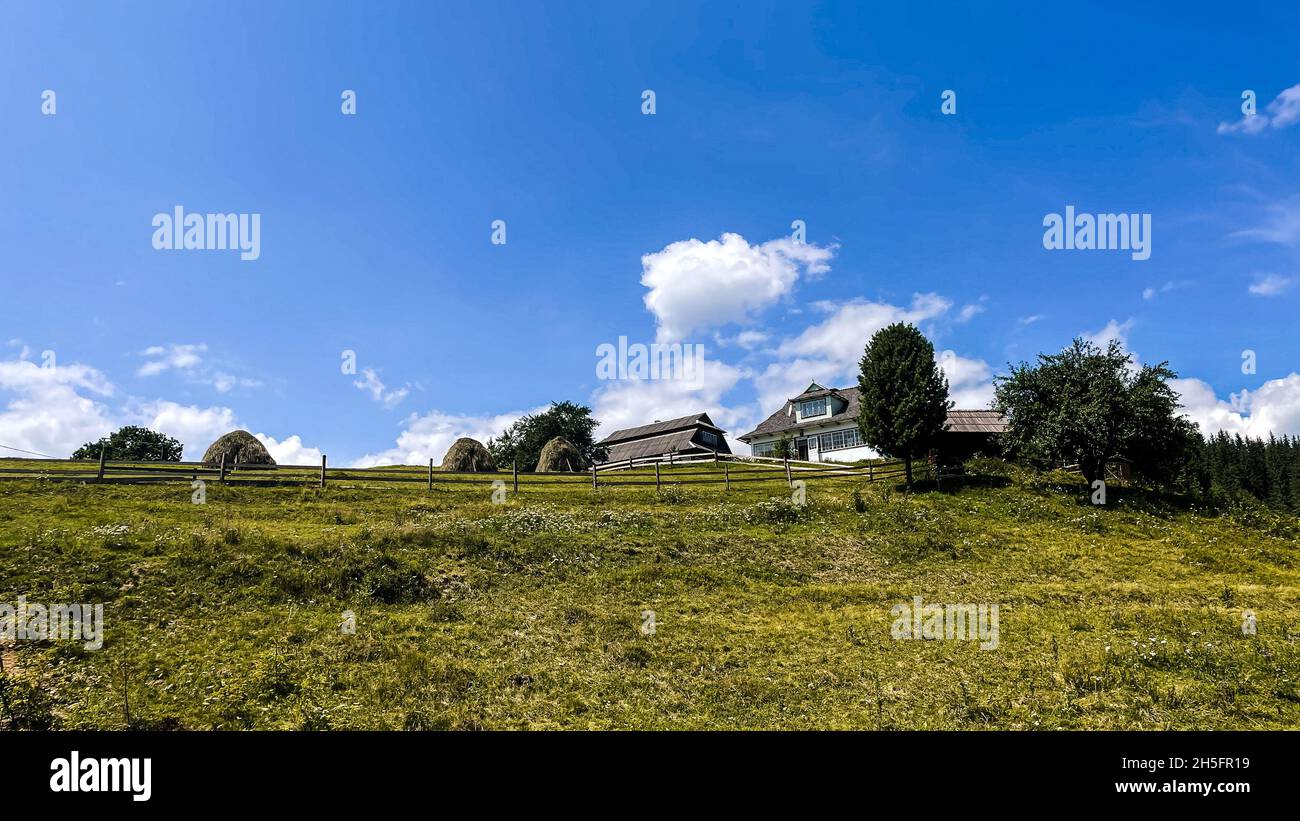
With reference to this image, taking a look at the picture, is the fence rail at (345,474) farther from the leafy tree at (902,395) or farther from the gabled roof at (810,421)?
the gabled roof at (810,421)

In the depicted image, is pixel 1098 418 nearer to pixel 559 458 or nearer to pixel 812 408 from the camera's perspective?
pixel 812 408

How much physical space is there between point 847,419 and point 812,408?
14.3ft

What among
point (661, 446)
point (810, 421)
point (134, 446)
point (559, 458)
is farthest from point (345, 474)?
point (134, 446)

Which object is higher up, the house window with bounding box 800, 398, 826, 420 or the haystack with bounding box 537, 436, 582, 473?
the house window with bounding box 800, 398, 826, 420

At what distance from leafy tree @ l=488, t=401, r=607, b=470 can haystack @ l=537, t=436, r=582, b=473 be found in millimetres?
29345

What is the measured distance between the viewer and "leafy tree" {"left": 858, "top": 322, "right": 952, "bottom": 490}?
37.9 metres

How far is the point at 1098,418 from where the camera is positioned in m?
33.8

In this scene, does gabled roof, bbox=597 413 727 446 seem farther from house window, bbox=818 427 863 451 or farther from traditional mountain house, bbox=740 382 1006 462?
house window, bbox=818 427 863 451

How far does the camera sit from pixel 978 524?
3086 cm

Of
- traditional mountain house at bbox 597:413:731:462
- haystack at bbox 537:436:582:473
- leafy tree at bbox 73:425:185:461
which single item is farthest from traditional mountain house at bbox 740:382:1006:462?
leafy tree at bbox 73:425:185:461

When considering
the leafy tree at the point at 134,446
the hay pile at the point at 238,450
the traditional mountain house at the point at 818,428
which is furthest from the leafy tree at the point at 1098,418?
the leafy tree at the point at 134,446

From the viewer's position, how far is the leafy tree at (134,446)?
8469 cm
